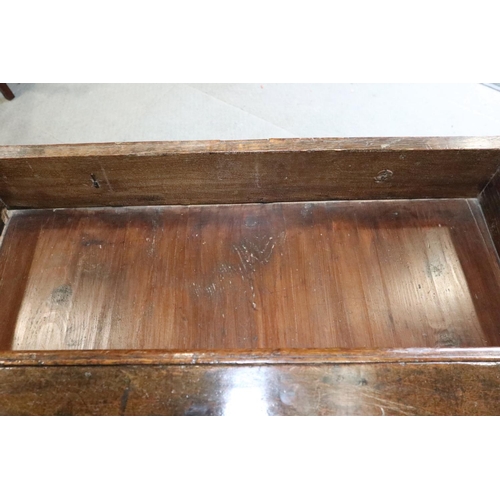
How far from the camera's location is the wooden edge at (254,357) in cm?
80

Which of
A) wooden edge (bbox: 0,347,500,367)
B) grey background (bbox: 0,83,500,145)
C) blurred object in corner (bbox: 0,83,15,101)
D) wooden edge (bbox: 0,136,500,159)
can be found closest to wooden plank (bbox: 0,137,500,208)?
wooden edge (bbox: 0,136,500,159)

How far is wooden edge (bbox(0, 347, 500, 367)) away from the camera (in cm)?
80

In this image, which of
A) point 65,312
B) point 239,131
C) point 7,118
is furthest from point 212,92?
point 65,312

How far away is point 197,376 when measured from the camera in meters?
0.80

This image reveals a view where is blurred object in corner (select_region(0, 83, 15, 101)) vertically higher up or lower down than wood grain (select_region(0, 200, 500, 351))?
higher up

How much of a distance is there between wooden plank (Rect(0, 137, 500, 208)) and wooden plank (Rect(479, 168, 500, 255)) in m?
0.02

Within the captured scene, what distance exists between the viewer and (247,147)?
116cm

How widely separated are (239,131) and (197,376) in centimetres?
145

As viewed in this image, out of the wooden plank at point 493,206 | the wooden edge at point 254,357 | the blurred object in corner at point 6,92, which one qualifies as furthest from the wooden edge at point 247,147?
the blurred object in corner at point 6,92

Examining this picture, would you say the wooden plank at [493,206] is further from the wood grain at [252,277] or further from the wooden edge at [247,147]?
the wooden edge at [247,147]

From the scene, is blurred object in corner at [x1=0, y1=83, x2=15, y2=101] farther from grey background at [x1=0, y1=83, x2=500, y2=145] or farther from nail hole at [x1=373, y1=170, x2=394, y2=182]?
nail hole at [x1=373, y1=170, x2=394, y2=182]

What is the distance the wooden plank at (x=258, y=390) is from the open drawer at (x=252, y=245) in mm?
231

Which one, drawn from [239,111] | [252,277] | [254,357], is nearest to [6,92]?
[239,111]

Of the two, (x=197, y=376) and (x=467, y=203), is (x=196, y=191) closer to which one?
(x=197, y=376)
